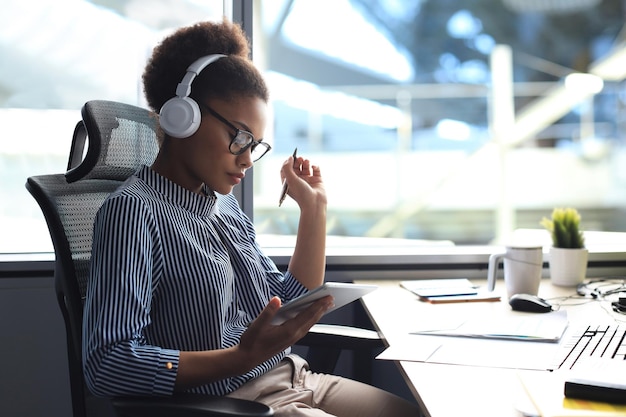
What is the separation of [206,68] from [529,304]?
0.84 metres

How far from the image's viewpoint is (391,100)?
13.3 feet

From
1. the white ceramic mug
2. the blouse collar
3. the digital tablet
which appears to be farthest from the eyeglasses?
the white ceramic mug

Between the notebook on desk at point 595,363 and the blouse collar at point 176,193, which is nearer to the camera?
the notebook on desk at point 595,363

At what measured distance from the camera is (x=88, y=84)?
205 cm

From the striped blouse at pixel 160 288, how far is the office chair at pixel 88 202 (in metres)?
0.06

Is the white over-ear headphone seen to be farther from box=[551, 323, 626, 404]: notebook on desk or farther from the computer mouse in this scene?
the computer mouse

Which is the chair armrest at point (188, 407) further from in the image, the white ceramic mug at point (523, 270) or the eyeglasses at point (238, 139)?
the white ceramic mug at point (523, 270)

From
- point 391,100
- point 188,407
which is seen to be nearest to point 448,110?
point 391,100

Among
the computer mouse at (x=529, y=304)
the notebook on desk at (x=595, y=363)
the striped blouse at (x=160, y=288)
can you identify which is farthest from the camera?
the computer mouse at (x=529, y=304)

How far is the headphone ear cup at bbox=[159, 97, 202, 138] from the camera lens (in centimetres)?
110

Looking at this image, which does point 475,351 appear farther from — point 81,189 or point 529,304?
point 81,189

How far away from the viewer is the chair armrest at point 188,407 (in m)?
0.85

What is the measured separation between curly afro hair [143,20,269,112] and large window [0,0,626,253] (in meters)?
0.12

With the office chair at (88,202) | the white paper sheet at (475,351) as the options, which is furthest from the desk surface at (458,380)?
the office chair at (88,202)
